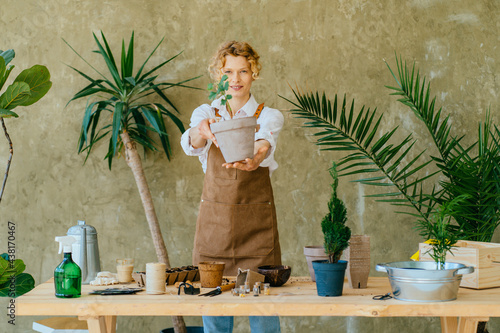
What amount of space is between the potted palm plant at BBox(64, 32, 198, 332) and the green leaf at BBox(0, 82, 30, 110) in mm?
468

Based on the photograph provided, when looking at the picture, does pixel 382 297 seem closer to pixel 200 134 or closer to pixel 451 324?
pixel 451 324

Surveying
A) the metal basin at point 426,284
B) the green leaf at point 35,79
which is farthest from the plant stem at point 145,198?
the metal basin at point 426,284

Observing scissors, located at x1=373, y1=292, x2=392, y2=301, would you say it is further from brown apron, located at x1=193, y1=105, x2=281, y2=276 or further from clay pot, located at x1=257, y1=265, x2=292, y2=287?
brown apron, located at x1=193, y1=105, x2=281, y2=276

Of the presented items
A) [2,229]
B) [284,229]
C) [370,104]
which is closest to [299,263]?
[284,229]

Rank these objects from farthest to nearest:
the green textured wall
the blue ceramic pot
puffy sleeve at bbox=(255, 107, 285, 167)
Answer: the green textured wall, puffy sleeve at bbox=(255, 107, 285, 167), the blue ceramic pot

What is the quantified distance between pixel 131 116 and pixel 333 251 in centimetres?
256

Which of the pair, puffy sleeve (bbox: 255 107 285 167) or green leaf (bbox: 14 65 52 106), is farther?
green leaf (bbox: 14 65 52 106)

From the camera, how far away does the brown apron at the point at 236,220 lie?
2.56 meters

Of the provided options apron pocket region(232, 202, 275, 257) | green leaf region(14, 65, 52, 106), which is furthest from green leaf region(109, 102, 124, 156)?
apron pocket region(232, 202, 275, 257)

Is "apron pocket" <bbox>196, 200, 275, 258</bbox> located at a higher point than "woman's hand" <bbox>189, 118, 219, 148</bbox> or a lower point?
lower

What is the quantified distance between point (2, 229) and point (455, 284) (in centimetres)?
339

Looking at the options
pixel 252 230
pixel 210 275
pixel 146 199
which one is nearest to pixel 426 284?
pixel 210 275

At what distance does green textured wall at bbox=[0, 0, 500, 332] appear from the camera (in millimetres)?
3982

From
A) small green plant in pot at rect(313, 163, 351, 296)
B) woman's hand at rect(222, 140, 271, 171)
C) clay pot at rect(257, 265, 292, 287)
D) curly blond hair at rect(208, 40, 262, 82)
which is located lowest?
clay pot at rect(257, 265, 292, 287)
